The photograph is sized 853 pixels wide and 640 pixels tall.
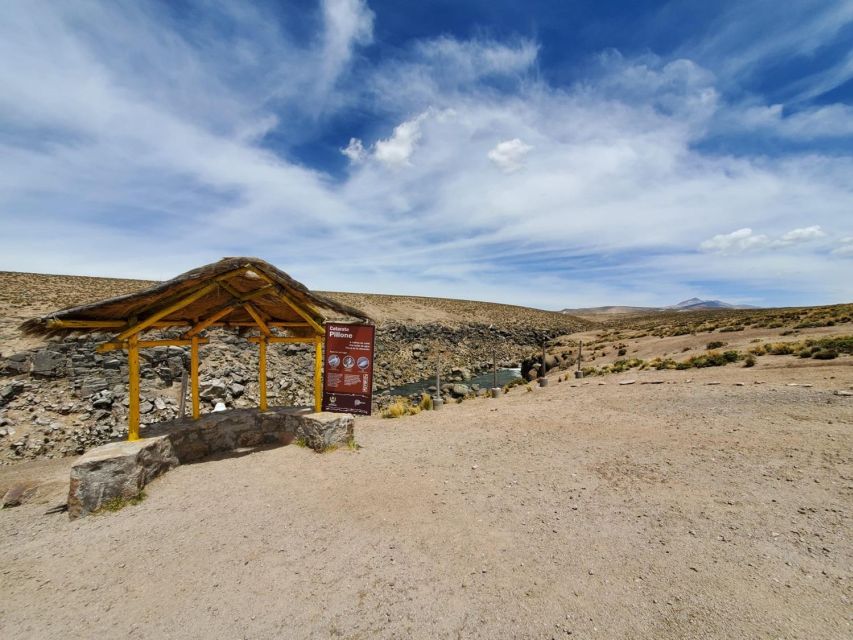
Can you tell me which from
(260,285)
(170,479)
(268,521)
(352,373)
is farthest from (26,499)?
(352,373)

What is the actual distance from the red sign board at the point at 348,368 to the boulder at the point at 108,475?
3.51m

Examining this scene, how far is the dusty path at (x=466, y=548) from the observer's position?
348 cm

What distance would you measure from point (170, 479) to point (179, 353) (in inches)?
510

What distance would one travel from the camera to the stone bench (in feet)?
17.5

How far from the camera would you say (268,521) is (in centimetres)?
516

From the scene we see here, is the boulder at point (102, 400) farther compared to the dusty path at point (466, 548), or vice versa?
the boulder at point (102, 400)

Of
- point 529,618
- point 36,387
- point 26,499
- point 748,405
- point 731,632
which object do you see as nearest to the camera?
point 731,632

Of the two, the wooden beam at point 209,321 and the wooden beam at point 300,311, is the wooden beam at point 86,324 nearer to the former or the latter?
the wooden beam at point 209,321

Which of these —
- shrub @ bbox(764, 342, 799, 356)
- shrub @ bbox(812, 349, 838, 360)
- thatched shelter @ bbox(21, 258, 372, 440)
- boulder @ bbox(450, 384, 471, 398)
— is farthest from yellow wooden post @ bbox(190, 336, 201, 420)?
shrub @ bbox(764, 342, 799, 356)

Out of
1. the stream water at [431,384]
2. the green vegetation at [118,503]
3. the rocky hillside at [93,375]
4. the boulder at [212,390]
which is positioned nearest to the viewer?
the green vegetation at [118,503]

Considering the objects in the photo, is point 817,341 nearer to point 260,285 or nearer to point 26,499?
point 260,285

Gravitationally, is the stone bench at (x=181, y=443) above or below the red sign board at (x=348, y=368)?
below

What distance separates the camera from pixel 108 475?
5.43 meters

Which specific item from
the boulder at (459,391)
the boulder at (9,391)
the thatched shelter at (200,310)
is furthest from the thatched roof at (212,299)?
the boulder at (459,391)
